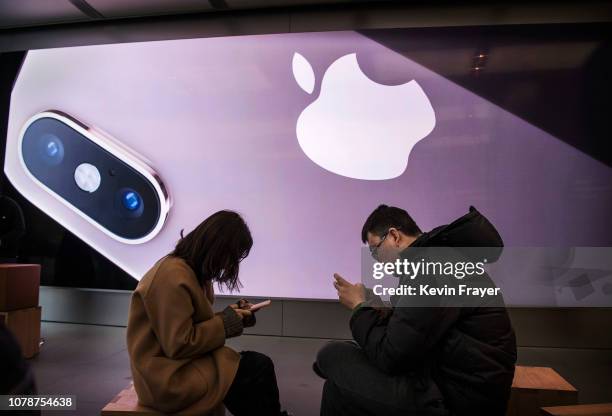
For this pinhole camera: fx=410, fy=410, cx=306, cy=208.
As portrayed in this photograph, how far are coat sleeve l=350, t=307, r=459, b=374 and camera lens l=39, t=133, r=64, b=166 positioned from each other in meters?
3.53

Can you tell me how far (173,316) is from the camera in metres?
1.18

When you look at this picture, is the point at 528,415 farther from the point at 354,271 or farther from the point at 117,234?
the point at 117,234

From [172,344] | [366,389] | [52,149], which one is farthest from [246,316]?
[52,149]

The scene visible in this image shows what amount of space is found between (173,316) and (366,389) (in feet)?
1.99

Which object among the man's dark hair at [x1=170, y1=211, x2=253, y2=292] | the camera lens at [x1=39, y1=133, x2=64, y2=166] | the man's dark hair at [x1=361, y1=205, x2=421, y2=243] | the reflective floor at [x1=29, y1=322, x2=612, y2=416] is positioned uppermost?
the camera lens at [x1=39, y1=133, x2=64, y2=166]

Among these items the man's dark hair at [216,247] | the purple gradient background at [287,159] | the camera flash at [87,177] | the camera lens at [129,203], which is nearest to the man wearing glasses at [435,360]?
the man's dark hair at [216,247]

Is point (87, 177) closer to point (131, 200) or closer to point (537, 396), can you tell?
point (131, 200)

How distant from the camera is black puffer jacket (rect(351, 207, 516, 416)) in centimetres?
113

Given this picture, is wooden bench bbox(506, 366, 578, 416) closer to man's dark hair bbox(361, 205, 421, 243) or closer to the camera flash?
man's dark hair bbox(361, 205, 421, 243)

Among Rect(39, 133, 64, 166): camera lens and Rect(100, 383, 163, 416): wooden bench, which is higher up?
Rect(39, 133, 64, 166): camera lens

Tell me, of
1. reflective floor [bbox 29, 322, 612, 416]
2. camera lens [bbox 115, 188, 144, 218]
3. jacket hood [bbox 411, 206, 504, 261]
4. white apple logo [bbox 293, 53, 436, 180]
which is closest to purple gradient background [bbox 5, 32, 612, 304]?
white apple logo [bbox 293, 53, 436, 180]

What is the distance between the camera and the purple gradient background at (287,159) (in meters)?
3.12

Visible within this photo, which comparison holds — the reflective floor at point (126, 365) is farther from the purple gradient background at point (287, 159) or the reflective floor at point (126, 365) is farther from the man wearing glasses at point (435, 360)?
the man wearing glasses at point (435, 360)

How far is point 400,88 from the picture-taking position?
3260mm
